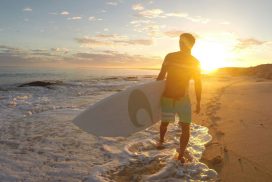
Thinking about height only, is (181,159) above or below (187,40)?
below

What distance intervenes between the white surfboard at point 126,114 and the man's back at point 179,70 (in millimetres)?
886

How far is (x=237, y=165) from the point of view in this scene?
4.09 meters

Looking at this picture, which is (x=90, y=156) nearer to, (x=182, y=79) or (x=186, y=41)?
(x=182, y=79)

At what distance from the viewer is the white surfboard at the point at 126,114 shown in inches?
215

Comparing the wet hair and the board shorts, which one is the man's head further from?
the board shorts

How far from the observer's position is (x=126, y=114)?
561cm

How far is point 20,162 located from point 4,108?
6181 millimetres

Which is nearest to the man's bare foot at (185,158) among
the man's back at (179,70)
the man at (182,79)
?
the man at (182,79)

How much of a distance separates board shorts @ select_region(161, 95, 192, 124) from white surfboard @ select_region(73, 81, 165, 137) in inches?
31.3

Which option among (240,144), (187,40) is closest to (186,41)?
(187,40)

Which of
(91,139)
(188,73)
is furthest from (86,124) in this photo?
(188,73)

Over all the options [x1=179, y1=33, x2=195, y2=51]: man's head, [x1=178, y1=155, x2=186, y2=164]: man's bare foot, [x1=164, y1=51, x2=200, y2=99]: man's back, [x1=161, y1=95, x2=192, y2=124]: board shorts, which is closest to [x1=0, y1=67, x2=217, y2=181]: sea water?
[x1=178, y1=155, x2=186, y2=164]: man's bare foot

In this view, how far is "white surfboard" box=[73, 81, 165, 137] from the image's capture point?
5473 mm

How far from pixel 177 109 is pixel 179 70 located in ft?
1.98
